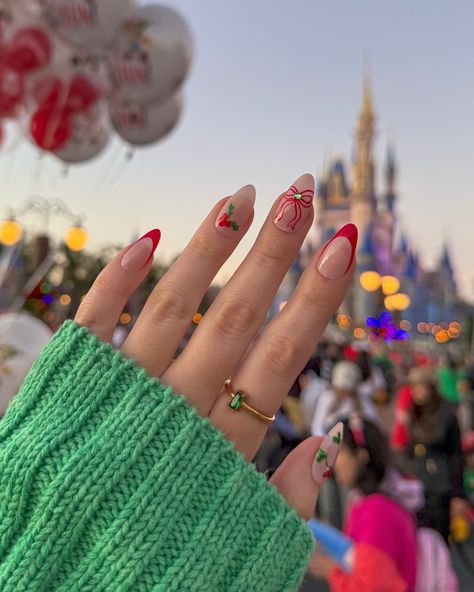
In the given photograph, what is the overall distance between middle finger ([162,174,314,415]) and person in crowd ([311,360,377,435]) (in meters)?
2.74

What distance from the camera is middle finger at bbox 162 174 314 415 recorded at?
82 centimetres

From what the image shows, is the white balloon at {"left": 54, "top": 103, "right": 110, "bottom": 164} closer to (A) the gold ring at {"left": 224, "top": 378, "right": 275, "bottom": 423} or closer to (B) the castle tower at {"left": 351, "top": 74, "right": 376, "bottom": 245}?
(A) the gold ring at {"left": 224, "top": 378, "right": 275, "bottom": 423}

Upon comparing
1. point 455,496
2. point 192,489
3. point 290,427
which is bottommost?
point 290,427

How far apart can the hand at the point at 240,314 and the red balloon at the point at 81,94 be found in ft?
13.6

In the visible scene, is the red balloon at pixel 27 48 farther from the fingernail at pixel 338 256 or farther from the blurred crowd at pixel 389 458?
the fingernail at pixel 338 256

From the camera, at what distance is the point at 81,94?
4547 mm

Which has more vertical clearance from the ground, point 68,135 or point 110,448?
point 68,135

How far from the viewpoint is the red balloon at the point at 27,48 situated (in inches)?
161

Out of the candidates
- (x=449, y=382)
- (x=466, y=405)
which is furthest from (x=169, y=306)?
(x=466, y=405)

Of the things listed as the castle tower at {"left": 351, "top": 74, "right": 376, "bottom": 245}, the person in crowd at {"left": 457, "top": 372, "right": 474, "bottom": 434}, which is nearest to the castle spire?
the castle tower at {"left": 351, "top": 74, "right": 376, "bottom": 245}

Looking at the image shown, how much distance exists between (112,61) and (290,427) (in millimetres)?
3254

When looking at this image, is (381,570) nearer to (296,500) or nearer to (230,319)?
(296,500)

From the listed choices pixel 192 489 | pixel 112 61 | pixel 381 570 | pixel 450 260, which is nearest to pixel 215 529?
pixel 192 489

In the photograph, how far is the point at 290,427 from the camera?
3.86 meters
